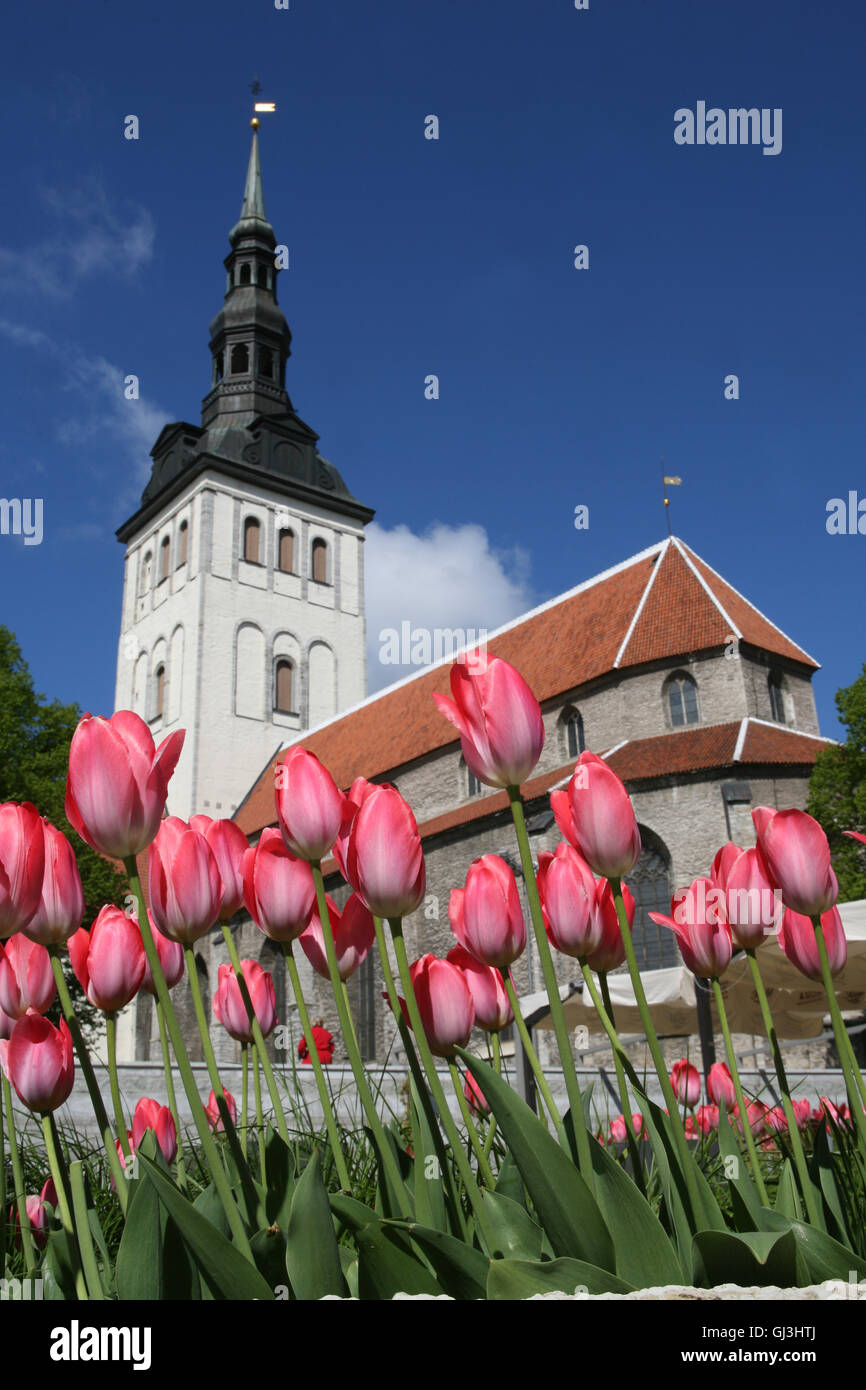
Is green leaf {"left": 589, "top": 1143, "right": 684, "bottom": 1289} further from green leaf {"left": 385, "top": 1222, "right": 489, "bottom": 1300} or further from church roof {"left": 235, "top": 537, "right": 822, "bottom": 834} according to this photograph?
church roof {"left": 235, "top": 537, "right": 822, "bottom": 834}

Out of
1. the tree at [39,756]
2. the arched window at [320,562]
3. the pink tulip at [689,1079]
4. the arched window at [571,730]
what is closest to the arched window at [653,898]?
the arched window at [571,730]

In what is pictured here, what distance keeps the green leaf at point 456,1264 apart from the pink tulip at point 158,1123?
0.93 metres

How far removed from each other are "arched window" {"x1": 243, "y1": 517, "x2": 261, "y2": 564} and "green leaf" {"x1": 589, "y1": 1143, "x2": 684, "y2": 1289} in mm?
39759

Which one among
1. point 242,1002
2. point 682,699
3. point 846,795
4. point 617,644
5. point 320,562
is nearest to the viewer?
point 242,1002

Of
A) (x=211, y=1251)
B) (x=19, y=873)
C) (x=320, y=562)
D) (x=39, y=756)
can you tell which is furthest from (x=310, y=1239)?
(x=320, y=562)

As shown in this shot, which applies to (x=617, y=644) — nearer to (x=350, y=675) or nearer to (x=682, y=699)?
(x=682, y=699)

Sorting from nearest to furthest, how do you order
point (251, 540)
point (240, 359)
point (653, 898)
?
point (653, 898)
point (251, 540)
point (240, 359)

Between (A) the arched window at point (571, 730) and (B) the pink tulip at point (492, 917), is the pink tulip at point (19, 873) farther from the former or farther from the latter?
Result: (A) the arched window at point (571, 730)

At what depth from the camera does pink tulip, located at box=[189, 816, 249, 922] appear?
1854 millimetres

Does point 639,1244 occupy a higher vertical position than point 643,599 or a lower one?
lower

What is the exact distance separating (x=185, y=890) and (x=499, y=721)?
552mm

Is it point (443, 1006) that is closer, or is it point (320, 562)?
point (443, 1006)

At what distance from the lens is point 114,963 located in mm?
1779

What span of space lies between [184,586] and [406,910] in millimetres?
39213
